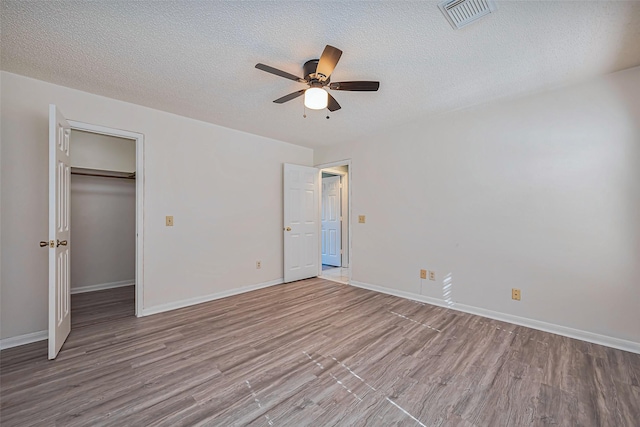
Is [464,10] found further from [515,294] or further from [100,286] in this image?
[100,286]

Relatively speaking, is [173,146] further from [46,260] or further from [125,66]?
[46,260]

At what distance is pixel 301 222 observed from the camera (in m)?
4.72

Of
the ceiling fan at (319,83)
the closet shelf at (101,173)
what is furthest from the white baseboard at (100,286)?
the ceiling fan at (319,83)

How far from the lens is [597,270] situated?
243 centimetres

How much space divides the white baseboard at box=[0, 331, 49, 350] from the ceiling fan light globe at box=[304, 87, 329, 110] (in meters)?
3.30

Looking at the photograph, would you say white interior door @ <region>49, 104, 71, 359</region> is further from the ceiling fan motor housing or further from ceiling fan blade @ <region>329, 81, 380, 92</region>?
ceiling fan blade @ <region>329, 81, 380, 92</region>

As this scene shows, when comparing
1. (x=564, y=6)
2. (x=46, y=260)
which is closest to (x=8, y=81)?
(x=46, y=260)

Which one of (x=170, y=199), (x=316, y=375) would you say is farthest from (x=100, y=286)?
(x=316, y=375)

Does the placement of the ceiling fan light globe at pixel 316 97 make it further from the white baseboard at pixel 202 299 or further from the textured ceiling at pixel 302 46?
the white baseboard at pixel 202 299

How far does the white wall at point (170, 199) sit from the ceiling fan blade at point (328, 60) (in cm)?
225

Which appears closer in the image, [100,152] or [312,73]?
[312,73]

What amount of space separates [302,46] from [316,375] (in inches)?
96.0

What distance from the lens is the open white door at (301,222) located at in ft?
14.9

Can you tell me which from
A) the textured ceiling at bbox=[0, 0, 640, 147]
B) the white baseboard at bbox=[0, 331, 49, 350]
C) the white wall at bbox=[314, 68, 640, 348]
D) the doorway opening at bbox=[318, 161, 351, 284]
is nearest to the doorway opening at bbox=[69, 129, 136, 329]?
the white baseboard at bbox=[0, 331, 49, 350]
